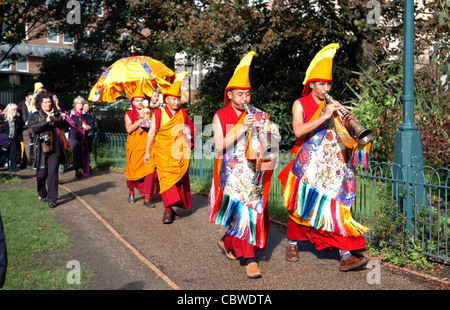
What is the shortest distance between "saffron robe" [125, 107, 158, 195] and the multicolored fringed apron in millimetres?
4246

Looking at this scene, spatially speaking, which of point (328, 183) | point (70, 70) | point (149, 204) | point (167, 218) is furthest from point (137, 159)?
point (70, 70)

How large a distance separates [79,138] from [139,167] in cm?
423

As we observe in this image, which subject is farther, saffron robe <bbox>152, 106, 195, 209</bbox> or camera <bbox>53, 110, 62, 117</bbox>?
camera <bbox>53, 110, 62, 117</bbox>

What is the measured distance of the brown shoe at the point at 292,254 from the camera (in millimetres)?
5488

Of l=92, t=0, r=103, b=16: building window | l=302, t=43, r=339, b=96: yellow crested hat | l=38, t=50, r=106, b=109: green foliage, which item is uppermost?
l=92, t=0, r=103, b=16: building window

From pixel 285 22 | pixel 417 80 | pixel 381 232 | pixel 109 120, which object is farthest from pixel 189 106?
pixel 381 232

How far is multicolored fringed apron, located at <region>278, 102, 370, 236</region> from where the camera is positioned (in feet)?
16.8

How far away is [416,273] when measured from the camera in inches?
199

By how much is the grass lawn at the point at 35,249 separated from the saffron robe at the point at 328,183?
2.38 metres

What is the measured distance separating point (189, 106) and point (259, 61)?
11.4 feet

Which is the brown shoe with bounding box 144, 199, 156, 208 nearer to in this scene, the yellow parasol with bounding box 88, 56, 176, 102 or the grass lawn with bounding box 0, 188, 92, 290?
the grass lawn with bounding box 0, 188, 92, 290

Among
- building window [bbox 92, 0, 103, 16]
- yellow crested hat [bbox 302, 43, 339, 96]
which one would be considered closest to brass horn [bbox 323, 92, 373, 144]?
yellow crested hat [bbox 302, 43, 339, 96]
